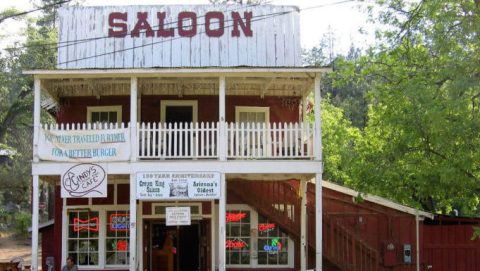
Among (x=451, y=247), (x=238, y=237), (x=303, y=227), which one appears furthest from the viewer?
(x=238, y=237)

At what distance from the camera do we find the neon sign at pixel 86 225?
72.3 feet

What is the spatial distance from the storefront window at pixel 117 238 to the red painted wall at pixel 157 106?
9.99 ft

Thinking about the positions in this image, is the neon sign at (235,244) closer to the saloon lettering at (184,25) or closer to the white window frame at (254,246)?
the white window frame at (254,246)

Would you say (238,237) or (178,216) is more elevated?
(178,216)

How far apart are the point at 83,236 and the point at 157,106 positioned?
4676 millimetres

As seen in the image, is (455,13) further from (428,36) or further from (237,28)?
(237,28)

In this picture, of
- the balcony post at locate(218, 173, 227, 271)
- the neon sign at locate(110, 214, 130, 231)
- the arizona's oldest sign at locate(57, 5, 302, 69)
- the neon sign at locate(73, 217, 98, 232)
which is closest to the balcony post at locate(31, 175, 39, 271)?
the neon sign at locate(73, 217, 98, 232)

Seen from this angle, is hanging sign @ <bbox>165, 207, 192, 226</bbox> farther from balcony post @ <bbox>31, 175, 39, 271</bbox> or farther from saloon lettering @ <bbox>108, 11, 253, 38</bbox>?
saloon lettering @ <bbox>108, 11, 253, 38</bbox>

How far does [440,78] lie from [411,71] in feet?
6.91

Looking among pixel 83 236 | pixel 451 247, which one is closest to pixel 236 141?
pixel 83 236

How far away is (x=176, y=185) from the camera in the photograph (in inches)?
717

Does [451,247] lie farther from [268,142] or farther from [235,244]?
[268,142]

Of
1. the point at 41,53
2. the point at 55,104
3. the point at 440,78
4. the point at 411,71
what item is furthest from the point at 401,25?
the point at 41,53

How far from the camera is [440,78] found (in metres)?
17.6
